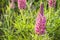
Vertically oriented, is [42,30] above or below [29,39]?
above

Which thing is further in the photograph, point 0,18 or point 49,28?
point 0,18

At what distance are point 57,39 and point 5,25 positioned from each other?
569 millimetres

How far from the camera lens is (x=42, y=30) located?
115 cm

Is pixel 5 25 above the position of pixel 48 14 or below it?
below

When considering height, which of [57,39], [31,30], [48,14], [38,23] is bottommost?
[57,39]

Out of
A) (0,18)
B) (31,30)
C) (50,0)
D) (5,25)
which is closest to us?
(50,0)

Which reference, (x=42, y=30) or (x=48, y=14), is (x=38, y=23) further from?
(x=48, y=14)

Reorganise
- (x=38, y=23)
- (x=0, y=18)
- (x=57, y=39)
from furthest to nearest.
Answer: (x=0, y=18) < (x=57, y=39) < (x=38, y=23)

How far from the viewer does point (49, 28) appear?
180 cm

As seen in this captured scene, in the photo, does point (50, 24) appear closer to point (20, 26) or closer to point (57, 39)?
point (57, 39)

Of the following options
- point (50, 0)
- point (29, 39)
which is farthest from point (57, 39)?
point (50, 0)

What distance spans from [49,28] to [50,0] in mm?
298

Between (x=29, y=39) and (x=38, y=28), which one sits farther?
(x=29, y=39)

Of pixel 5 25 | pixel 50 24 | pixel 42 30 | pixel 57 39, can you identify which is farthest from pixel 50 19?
pixel 42 30
